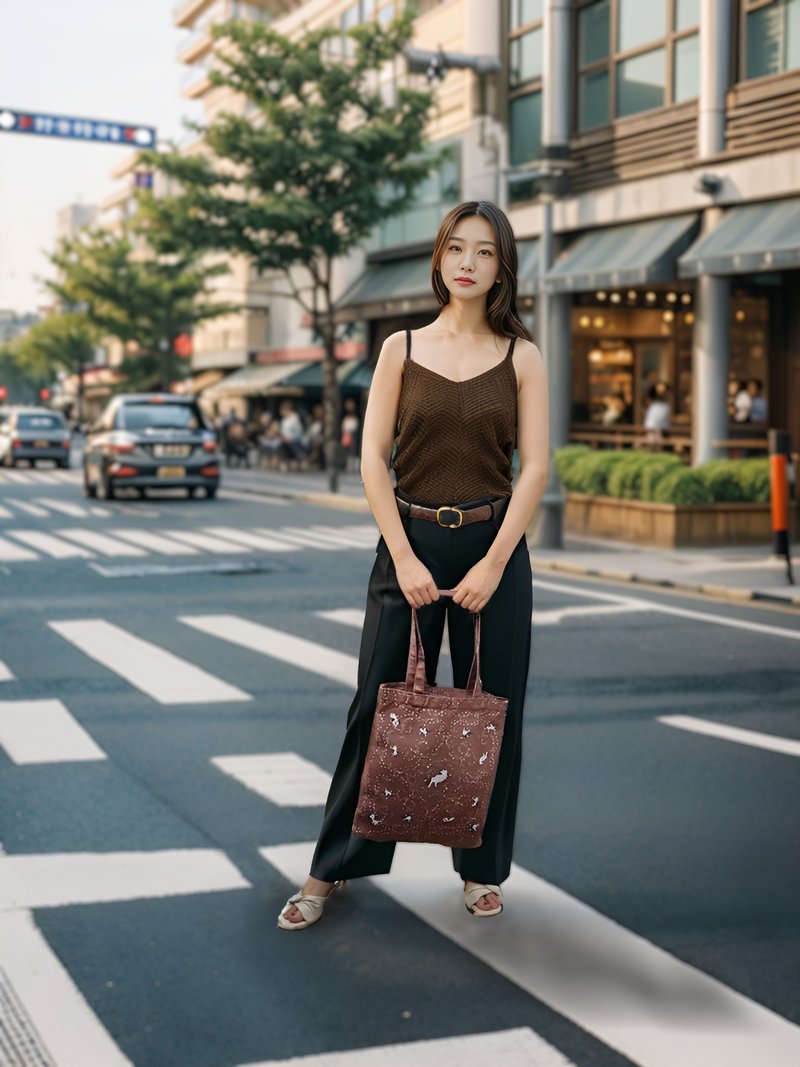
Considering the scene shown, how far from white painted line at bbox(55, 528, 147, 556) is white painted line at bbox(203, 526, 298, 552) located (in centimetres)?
134

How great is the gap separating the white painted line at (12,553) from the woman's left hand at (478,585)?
11926 millimetres

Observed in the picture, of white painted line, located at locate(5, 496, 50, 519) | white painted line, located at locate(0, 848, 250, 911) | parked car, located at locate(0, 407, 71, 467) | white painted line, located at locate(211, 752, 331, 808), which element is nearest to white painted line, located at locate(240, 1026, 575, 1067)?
white painted line, located at locate(0, 848, 250, 911)

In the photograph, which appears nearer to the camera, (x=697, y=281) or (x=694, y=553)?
(x=694, y=553)

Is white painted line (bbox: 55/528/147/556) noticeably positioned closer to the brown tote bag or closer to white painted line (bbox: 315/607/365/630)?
white painted line (bbox: 315/607/365/630)

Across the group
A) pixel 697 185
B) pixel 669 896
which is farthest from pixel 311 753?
pixel 697 185

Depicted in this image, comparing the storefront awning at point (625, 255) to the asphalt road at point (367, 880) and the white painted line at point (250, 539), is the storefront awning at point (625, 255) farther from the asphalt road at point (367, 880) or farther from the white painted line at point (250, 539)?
the asphalt road at point (367, 880)

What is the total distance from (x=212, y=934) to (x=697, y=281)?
20.8m

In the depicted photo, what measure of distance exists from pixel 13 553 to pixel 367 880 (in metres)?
12.1

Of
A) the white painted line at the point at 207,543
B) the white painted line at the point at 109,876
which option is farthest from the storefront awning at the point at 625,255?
the white painted line at the point at 109,876

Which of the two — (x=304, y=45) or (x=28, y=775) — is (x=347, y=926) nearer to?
(x=28, y=775)

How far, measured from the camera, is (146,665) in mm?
9039

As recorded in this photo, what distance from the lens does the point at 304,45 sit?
3353cm

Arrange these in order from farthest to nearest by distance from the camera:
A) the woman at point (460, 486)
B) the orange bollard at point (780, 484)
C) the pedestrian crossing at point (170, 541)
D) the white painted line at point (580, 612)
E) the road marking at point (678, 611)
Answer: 1. the pedestrian crossing at point (170, 541)
2. the orange bollard at point (780, 484)
3. the white painted line at point (580, 612)
4. the road marking at point (678, 611)
5. the woman at point (460, 486)

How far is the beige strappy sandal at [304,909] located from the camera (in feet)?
14.0
